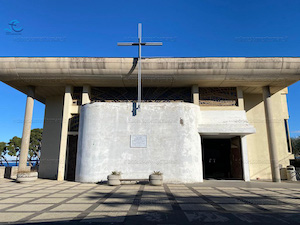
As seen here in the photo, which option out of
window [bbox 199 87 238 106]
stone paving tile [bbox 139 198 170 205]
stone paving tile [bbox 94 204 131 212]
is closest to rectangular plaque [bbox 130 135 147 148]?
stone paving tile [bbox 139 198 170 205]

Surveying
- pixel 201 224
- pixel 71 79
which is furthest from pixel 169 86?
pixel 201 224

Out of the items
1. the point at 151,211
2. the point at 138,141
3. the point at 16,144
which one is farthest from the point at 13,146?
the point at 151,211

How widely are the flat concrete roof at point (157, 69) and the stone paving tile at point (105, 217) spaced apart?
11770 mm

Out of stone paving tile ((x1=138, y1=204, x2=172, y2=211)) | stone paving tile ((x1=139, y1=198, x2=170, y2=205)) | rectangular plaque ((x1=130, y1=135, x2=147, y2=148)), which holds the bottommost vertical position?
stone paving tile ((x1=139, y1=198, x2=170, y2=205))

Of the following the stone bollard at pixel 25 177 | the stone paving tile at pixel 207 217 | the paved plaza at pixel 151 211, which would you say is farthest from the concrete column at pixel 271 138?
the stone bollard at pixel 25 177

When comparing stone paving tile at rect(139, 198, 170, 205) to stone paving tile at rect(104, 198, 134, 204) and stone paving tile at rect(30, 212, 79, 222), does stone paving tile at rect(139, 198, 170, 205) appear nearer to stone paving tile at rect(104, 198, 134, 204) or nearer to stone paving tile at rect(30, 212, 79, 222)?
stone paving tile at rect(104, 198, 134, 204)

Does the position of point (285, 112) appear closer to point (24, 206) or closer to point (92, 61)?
point (92, 61)

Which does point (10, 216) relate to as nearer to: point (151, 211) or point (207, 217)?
point (151, 211)

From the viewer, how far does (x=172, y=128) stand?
47.5ft

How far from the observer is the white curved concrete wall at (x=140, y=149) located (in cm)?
1394

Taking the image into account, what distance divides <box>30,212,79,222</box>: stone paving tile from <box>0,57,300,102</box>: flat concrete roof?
1178 cm

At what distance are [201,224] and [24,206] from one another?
6363mm

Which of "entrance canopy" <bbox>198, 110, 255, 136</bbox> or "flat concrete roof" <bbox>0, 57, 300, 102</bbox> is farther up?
"flat concrete roof" <bbox>0, 57, 300, 102</bbox>

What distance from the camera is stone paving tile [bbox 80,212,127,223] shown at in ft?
18.1
